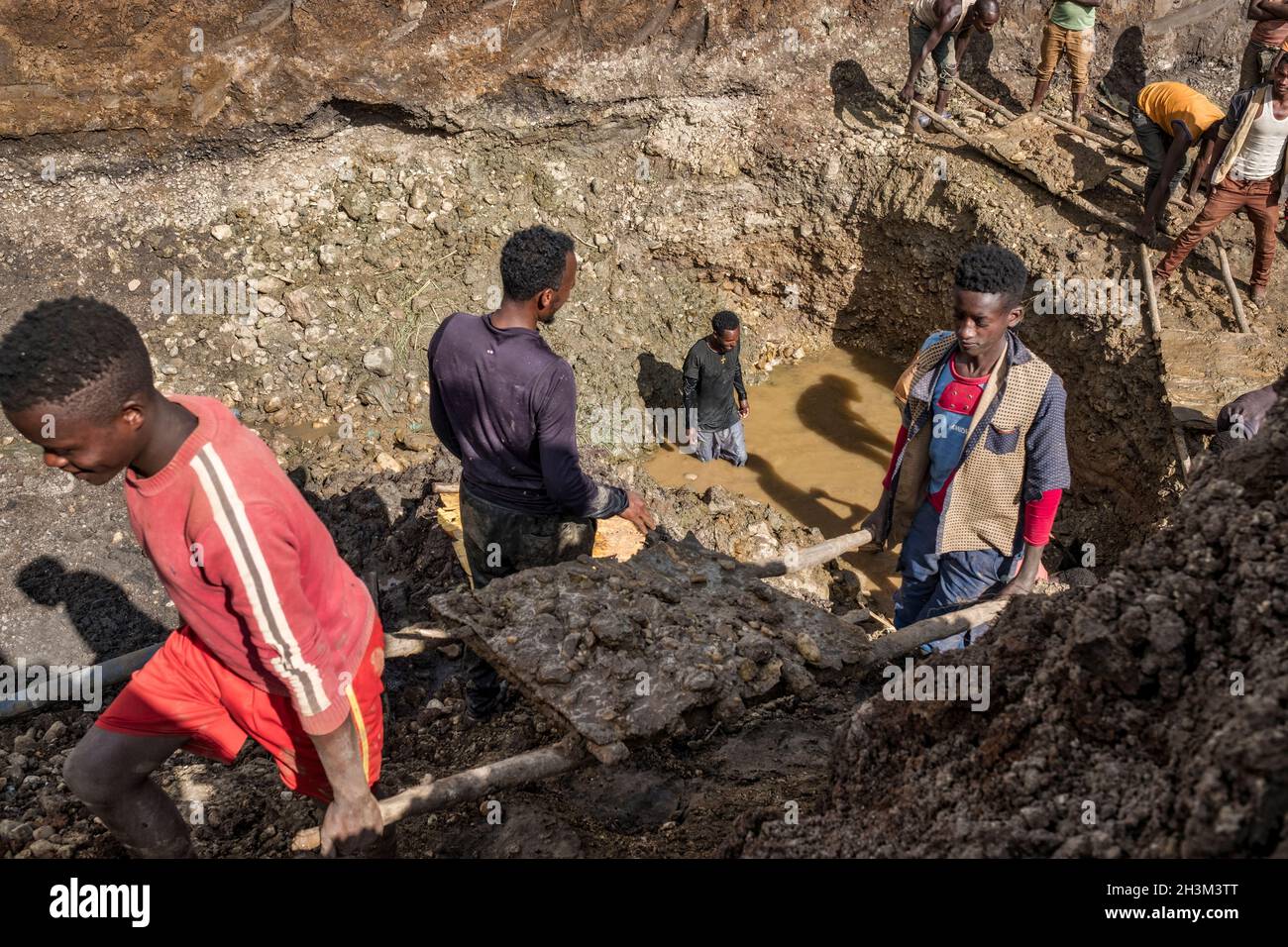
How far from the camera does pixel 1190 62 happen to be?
9031 millimetres

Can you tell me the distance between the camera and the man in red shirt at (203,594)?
182cm

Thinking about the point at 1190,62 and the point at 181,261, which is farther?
the point at 1190,62

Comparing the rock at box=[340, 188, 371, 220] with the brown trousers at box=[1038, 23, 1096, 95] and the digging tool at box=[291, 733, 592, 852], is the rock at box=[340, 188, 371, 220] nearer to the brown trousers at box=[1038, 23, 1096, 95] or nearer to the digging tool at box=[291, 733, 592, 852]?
the digging tool at box=[291, 733, 592, 852]

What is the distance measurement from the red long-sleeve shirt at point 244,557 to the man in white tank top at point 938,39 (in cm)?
739

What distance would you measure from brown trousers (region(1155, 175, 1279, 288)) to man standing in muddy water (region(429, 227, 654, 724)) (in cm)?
514

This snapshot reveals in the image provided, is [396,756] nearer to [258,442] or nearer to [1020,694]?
[258,442]

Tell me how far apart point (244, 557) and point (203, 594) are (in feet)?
0.74

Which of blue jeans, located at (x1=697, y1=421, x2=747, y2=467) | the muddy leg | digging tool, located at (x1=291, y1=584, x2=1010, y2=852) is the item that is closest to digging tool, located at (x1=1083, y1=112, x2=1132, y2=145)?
blue jeans, located at (x1=697, y1=421, x2=747, y2=467)

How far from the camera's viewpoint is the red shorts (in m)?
2.31

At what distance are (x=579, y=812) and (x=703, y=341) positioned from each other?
15.7 ft

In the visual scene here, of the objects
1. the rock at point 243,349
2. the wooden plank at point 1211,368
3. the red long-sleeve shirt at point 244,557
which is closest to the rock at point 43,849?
the red long-sleeve shirt at point 244,557

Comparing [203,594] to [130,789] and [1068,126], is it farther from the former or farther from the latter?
[1068,126]

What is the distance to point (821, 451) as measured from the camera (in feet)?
26.1

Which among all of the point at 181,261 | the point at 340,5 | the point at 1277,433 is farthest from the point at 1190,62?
the point at 181,261
